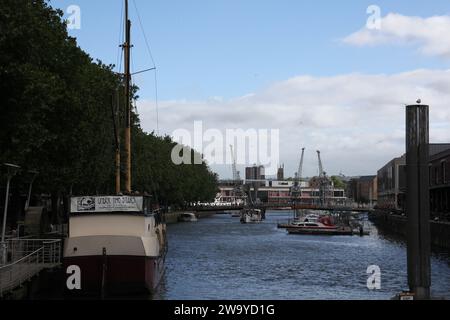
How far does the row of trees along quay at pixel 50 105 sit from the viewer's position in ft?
111

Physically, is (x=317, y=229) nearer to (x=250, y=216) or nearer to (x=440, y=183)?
(x=440, y=183)

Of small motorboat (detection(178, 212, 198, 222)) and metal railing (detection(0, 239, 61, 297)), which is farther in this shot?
small motorboat (detection(178, 212, 198, 222))

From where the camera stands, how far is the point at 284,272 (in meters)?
53.3

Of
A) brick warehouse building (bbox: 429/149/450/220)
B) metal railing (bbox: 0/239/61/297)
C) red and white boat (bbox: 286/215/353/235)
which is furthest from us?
red and white boat (bbox: 286/215/353/235)

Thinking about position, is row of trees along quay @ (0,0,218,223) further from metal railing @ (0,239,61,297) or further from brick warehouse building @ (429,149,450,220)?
brick warehouse building @ (429,149,450,220)

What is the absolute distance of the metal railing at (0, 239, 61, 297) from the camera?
94.5 ft

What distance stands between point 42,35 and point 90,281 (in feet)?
49.5

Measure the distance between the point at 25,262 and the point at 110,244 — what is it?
6071 millimetres

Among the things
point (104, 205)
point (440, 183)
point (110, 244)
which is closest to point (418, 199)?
point (110, 244)

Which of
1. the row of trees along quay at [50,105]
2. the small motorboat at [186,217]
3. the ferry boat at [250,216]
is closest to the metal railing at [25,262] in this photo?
the row of trees along quay at [50,105]

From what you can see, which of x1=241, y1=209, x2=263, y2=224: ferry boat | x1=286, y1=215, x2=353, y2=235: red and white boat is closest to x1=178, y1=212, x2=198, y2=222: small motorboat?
x1=241, y1=209, x2=263, y2=224: ferry boat

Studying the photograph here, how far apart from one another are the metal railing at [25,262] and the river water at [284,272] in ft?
22.4

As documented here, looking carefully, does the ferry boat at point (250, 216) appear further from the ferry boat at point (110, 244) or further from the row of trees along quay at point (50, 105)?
the ferry boat at point (110, 244)

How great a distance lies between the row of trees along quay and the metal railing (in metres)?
4.96
